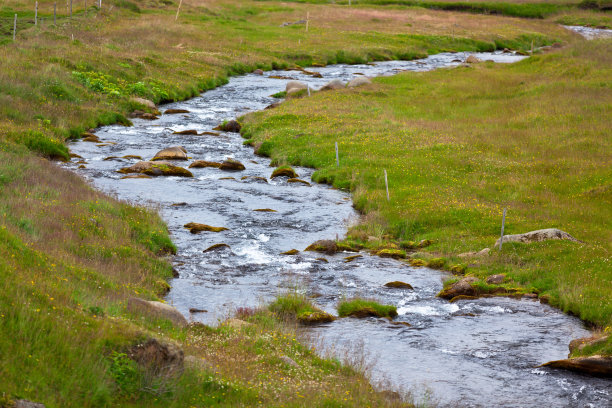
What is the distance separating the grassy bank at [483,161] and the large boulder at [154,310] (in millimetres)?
9898

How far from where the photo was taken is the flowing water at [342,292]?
1348 cm

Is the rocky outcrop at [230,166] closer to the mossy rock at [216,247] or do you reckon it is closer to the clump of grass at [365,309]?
the mossy rock at [216,247]

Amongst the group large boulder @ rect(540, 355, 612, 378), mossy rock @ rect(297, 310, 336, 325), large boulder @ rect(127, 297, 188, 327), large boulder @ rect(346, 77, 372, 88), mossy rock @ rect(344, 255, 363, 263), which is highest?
large boulder @ rect(346, 77, 372, 88)

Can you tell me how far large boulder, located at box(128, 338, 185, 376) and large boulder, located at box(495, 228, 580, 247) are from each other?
1337 cm

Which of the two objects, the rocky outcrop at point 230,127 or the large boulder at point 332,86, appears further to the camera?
the large boulder at point 332,86

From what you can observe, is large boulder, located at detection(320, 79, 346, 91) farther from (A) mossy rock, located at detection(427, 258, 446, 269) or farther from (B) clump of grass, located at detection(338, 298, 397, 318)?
(B) clump of grass, located at detection(338, 298, 397, 318)

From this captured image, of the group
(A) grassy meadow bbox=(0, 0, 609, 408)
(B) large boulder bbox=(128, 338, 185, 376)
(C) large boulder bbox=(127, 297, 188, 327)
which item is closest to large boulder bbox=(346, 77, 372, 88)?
(A) grassy meadow bbox=(0, 0, 609, 408)

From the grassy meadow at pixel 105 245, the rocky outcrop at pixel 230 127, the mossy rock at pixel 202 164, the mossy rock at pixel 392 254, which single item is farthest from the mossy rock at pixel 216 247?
the rocky outcrop at pixel 230 127

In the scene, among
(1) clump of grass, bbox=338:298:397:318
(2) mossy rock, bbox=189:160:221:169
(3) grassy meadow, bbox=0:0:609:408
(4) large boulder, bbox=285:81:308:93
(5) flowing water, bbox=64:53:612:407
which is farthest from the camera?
(4) large boulder, bbox=285:81:308:93

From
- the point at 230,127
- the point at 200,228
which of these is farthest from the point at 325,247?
the point at 230,127

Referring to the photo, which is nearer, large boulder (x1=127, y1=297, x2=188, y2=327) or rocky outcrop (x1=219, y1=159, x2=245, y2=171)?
large boulder (x1=127, y1=297, x2=188, y2=327)

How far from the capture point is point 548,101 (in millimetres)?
40156

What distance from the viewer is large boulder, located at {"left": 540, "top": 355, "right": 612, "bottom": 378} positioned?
1380 cm

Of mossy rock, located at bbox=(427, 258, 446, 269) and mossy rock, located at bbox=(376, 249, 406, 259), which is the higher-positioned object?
mossy rock, located at bbox=(427, 258, 446, 269)
